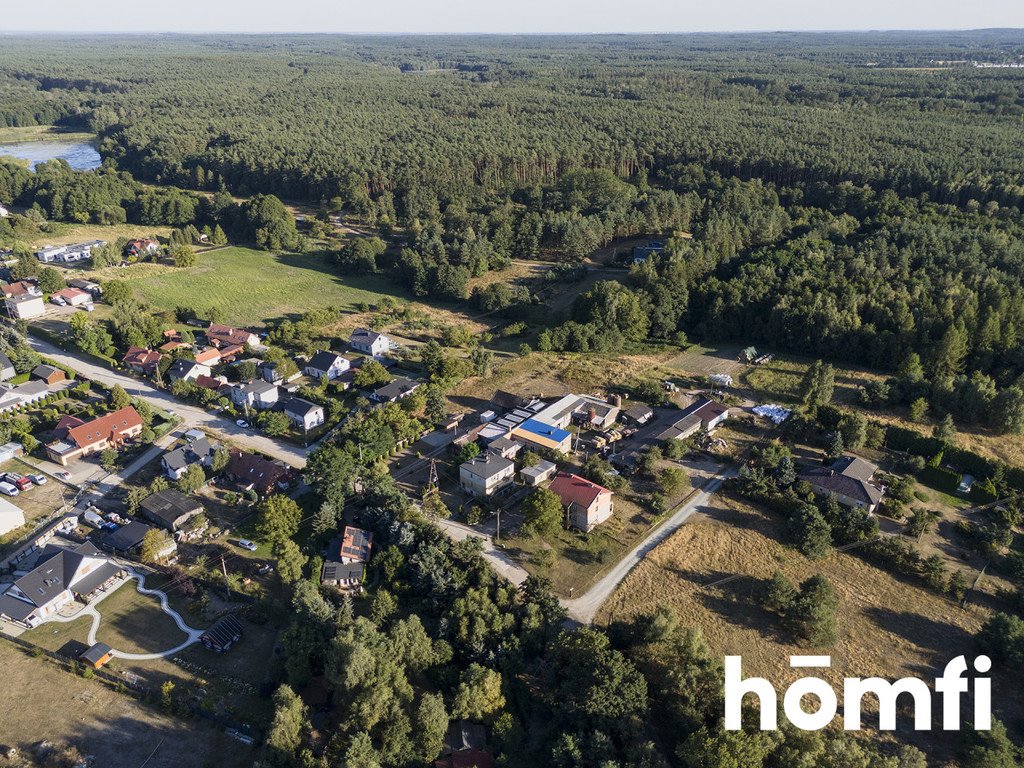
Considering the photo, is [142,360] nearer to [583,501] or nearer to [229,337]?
[229,337]

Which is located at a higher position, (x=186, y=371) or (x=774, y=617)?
(x=186, y=371)

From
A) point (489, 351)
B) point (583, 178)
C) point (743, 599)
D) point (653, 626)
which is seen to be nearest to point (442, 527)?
point (653, 626)

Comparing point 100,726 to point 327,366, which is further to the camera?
point 327,366

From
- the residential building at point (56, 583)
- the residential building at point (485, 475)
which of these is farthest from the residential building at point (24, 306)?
the residential building at point (485, 475)

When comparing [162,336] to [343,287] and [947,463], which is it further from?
[947,463]

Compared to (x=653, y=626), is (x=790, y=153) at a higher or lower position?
higher

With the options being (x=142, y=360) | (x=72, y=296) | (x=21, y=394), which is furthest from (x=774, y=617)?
(x=72, y=296)
